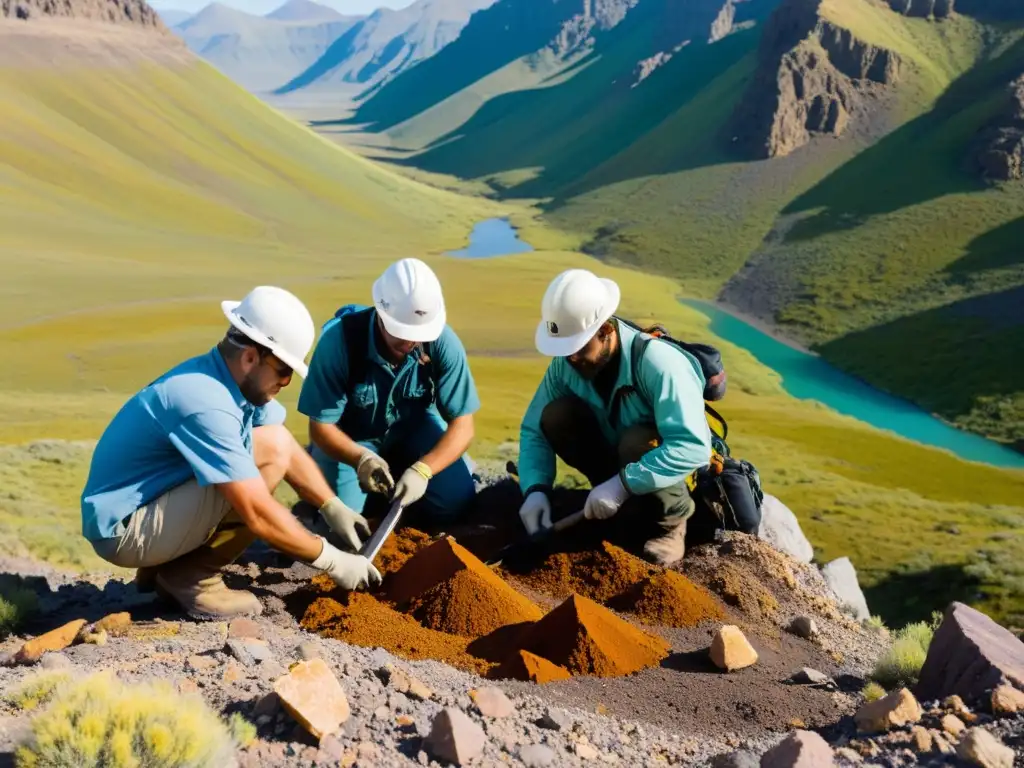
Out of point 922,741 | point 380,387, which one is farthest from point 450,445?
point 922,741

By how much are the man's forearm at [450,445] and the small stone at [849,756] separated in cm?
431

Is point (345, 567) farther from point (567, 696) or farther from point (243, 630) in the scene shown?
point (567, 696)

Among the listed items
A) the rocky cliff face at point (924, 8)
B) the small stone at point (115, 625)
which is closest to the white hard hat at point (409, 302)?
the small stone at point (115, 625)

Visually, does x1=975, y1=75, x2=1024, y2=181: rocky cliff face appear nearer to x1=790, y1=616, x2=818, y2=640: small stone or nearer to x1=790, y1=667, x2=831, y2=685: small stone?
x1=790, y1=616, x2=818, y2=640: small stone

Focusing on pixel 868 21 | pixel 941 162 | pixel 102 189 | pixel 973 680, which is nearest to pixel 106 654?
pixel 973 680

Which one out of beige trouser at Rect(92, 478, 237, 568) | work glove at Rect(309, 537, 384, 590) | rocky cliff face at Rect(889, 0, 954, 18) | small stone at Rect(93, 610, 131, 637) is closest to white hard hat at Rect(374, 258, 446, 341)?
work glove at Rect(309, 537, 384, 590)

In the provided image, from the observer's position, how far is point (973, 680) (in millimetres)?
4598

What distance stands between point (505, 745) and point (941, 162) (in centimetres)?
9654

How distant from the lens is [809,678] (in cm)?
557

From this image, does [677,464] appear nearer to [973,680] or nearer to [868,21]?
[973,680]

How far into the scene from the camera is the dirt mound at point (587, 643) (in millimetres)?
5574

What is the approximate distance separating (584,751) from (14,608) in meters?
4.22

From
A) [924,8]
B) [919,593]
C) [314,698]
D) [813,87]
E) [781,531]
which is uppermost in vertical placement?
[924,8]

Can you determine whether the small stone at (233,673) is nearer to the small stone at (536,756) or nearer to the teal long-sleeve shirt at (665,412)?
the small stone at (536,756)
